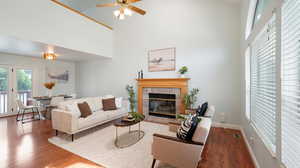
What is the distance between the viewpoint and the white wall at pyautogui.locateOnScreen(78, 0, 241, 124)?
360 cm

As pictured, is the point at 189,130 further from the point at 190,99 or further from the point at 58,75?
the point at 58,75

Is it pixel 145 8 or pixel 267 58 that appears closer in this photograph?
pixel 267 58

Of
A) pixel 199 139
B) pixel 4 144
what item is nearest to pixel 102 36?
pixel 4 144

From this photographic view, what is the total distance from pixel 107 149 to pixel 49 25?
369 centimetres

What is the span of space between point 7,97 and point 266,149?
797 centimetres

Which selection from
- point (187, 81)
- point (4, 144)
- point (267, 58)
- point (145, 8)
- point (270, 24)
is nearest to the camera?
point (270, 24)

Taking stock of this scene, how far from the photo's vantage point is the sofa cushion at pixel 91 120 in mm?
2963

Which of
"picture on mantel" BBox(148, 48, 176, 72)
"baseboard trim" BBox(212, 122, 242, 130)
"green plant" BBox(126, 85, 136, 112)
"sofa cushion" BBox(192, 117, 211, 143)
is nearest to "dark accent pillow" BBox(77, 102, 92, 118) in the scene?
"green plant" BBox(126, 85, 136, 112)

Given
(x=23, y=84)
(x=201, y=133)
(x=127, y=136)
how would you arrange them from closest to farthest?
(x=201, y=133), (x=127, y=136), (x=23, y=84)

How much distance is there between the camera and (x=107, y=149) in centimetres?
249

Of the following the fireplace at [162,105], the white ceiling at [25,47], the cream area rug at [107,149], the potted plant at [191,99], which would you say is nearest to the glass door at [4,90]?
the white ceiling at [25,47]

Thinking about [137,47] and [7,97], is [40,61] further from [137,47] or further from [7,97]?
[137,47]

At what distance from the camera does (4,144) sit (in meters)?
2.71

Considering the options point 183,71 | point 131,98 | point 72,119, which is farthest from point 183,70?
point 72,119
